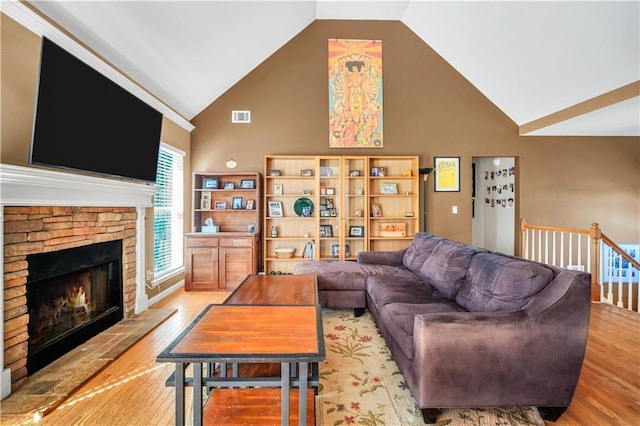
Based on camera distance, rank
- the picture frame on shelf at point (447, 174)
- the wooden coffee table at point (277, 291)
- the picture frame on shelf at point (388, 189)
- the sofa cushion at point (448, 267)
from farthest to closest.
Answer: the picture frame on shelf at point (447, 174) → the picture frame on shelf at point (388, 189) → the sofa cushion at point (448, 267) → the wooden coffee table at point (277, 291)

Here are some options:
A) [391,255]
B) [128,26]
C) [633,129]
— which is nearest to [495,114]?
[633,129]

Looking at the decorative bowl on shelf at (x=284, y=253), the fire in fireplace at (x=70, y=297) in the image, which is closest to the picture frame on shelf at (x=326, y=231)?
the decorative bowl on shelf at (x=284, y=253)

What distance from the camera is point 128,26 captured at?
2648 millimetres

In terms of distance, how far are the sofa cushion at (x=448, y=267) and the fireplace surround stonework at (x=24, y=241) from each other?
3.07m

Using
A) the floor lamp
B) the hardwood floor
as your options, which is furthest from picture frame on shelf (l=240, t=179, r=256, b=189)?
the floor lamp

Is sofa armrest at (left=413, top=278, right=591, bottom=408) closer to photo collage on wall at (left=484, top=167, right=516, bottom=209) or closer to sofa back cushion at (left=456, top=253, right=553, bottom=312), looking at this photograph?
sofa back cushion at (left=456, top=253, right=553, bottom=312)

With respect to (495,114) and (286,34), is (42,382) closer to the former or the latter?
(286,34)

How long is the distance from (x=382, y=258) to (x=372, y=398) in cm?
199

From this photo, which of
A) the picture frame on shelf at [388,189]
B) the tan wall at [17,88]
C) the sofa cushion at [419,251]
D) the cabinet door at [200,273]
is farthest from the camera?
the picture frame on shelf at [388,189]

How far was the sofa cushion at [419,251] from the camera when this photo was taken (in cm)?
307

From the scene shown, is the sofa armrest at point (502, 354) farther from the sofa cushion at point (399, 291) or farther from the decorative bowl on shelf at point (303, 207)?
the decorative bowl on shelf at point (303, 207)

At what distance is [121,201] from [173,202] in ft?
4.91

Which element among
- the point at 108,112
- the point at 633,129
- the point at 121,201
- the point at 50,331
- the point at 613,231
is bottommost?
the point at 50,331

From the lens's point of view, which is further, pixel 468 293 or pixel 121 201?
pixel 121 201
